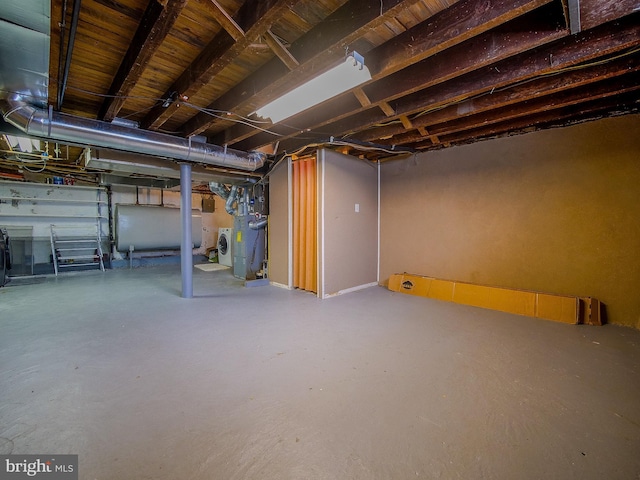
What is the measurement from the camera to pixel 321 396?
5.51 feet

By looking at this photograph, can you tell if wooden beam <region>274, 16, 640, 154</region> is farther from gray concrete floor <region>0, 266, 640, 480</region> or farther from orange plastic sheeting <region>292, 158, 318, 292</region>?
gray concrete floor <region>0, 266, 640, 480</region>

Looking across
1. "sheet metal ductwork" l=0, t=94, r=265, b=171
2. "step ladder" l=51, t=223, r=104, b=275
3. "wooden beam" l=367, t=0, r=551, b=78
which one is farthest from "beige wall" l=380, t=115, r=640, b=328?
"step ladder" l=51, t=223, r=104, b=275

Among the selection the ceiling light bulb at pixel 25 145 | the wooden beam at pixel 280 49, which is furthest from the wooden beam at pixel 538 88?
the ceiling light bulb at pixel 25 145

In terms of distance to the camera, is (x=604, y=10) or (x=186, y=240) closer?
(x=604, y=10)

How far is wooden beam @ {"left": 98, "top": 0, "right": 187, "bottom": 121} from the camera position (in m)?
1.55

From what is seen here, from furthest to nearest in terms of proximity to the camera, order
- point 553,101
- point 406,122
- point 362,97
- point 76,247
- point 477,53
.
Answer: point 76,247 → point 406,122 → point 553,101 → point 362,97 → point 477,53

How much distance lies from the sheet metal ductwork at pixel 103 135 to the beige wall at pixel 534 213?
310 cm

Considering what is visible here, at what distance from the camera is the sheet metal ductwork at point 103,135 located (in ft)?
8.05

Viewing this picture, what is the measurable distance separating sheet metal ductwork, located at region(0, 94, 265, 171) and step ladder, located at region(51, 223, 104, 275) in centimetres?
442

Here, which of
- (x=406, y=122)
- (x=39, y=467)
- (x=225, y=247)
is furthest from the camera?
(x=225, y=247)

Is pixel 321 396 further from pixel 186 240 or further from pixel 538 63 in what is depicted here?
pixel 186 240

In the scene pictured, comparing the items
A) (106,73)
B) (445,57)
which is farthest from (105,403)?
(445,57)

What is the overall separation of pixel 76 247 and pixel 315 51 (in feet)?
24.7

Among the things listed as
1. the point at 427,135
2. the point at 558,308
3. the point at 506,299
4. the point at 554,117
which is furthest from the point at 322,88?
the point at 558,308
